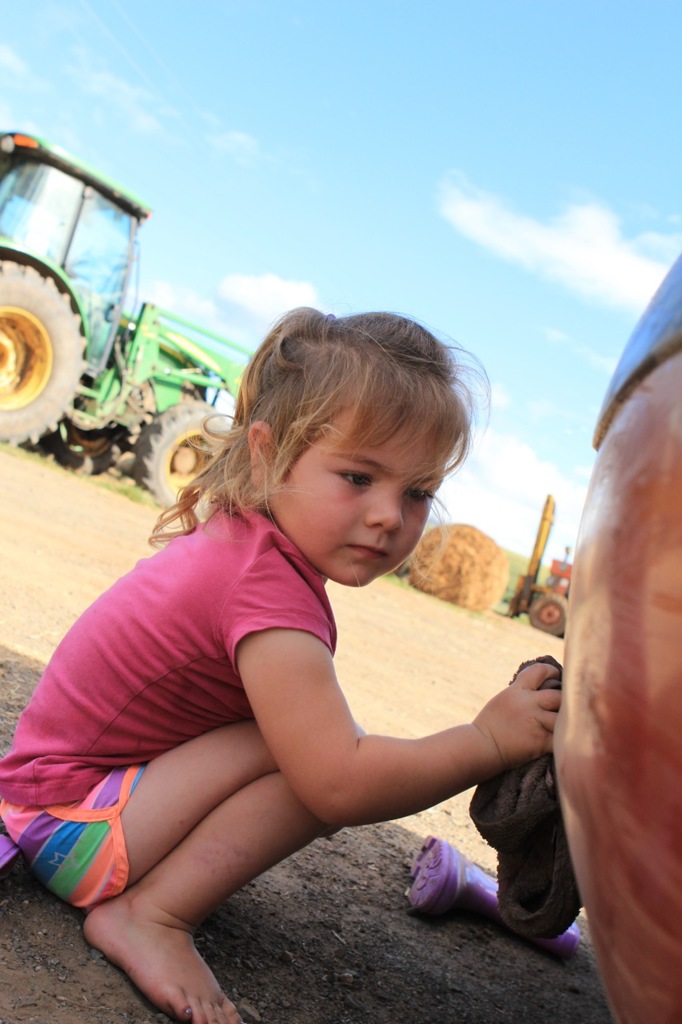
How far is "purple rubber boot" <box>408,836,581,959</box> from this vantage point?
1.75m

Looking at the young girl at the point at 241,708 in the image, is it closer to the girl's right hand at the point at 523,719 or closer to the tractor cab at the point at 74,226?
the girl's right hand at the point at 523,719

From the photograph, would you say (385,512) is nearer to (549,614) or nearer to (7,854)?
(7,854)

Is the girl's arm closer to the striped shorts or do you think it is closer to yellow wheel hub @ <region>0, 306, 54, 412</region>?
the striped shorts

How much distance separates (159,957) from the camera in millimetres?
1205

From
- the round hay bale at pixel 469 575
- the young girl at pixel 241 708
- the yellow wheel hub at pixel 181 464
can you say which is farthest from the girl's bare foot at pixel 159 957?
the round hay bale at pixel 469 575

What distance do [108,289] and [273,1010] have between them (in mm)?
7304

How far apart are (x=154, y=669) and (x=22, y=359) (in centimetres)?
678

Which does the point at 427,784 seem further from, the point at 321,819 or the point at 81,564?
the point at 81,564

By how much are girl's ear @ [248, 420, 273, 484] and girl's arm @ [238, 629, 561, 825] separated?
12.2 inches

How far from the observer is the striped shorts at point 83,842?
1.29m

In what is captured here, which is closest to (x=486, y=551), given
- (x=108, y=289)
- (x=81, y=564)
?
(x=108, y=289)

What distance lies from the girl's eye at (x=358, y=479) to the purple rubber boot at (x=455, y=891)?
2.57 feet

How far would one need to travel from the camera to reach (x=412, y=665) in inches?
194

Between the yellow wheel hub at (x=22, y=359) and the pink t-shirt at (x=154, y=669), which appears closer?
the pink t-shirt at (x=154, y=669)
